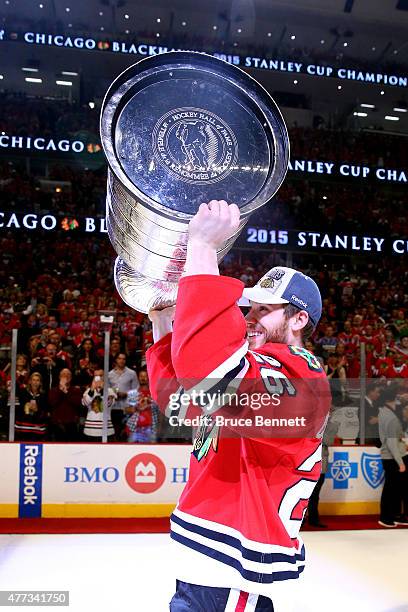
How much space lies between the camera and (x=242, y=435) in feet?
3.11

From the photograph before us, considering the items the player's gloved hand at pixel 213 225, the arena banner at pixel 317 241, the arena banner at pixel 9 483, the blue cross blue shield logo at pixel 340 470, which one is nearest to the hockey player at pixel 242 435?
the player's gloved hand at pixel 213 225

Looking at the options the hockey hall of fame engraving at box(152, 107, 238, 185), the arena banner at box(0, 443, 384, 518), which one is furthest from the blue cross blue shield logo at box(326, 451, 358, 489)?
the hockey hall of fame engraving at box(152, 107, 238, 185)

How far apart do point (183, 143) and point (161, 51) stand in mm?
9673

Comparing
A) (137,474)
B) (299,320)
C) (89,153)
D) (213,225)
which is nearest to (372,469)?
(137,474)

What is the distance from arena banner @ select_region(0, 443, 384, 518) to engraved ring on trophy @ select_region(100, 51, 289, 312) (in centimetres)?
501

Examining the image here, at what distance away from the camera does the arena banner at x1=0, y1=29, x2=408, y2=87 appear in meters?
10.3

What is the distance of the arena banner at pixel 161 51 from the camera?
10273 mm

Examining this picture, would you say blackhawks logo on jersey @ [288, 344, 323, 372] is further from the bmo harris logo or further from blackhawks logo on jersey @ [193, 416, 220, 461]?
the bmo harris logo

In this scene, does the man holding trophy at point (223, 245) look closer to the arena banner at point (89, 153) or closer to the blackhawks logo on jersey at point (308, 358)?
the blackhawks logo on jersey at point (308, 358)

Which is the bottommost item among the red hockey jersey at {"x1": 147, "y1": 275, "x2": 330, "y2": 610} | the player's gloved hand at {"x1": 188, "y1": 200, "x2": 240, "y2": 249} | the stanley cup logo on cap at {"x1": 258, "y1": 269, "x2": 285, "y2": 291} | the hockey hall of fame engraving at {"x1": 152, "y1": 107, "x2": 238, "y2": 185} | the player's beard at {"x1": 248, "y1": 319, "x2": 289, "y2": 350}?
the red hockey jersey at {"x1": 147, "y1": 275, "x2": 330, "y2": 610}

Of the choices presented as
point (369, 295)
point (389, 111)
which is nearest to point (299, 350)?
point (369, 295)

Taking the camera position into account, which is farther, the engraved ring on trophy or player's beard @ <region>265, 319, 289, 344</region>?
player's beard @ <region>265, 319, 289, 344</region>

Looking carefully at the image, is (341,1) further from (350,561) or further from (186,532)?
(186,532)

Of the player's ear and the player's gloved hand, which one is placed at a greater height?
the player's gloved hand
